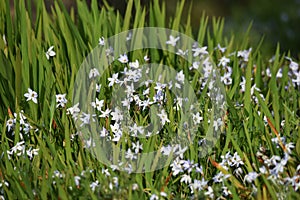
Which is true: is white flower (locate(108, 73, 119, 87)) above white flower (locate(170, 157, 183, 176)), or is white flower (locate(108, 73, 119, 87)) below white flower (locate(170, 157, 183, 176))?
above

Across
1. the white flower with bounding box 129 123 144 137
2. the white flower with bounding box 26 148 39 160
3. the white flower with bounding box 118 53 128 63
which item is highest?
the white flower with bounding box 118 53 128 63

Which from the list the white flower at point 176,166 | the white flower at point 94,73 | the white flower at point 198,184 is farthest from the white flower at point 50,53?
the white flower at point 198,184

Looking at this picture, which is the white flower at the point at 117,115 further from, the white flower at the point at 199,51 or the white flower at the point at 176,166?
the white flower at the point at 199,51

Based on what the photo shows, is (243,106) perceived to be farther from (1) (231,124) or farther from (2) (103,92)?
(2) (103,92)

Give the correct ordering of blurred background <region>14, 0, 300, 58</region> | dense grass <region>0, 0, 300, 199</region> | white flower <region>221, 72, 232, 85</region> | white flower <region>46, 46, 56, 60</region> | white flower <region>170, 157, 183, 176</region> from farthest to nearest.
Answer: blurred background <region>14, 0, 300, 58</region> → white flower <region>221, 72, 232, 85</region> → white flower <region>46, 46, 56, 60</region> → white flower <region>170, 157, 183, 176</region> → dense grass <region>0, 0, 300, 199</region>

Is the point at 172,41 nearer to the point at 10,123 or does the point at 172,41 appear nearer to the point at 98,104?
the point at 98,104

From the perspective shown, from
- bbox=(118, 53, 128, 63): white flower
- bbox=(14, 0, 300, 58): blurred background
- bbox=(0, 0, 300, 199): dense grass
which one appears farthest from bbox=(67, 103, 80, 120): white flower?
bbox=(14, 0, 300, 58): blurred background

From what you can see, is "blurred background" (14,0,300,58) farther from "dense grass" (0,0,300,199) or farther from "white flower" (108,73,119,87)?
"white flower" (108,73,119,87)

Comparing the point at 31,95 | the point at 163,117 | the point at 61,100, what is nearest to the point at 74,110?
the point at 61,100

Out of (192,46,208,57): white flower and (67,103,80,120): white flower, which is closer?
(67,103,80,120): white flower
